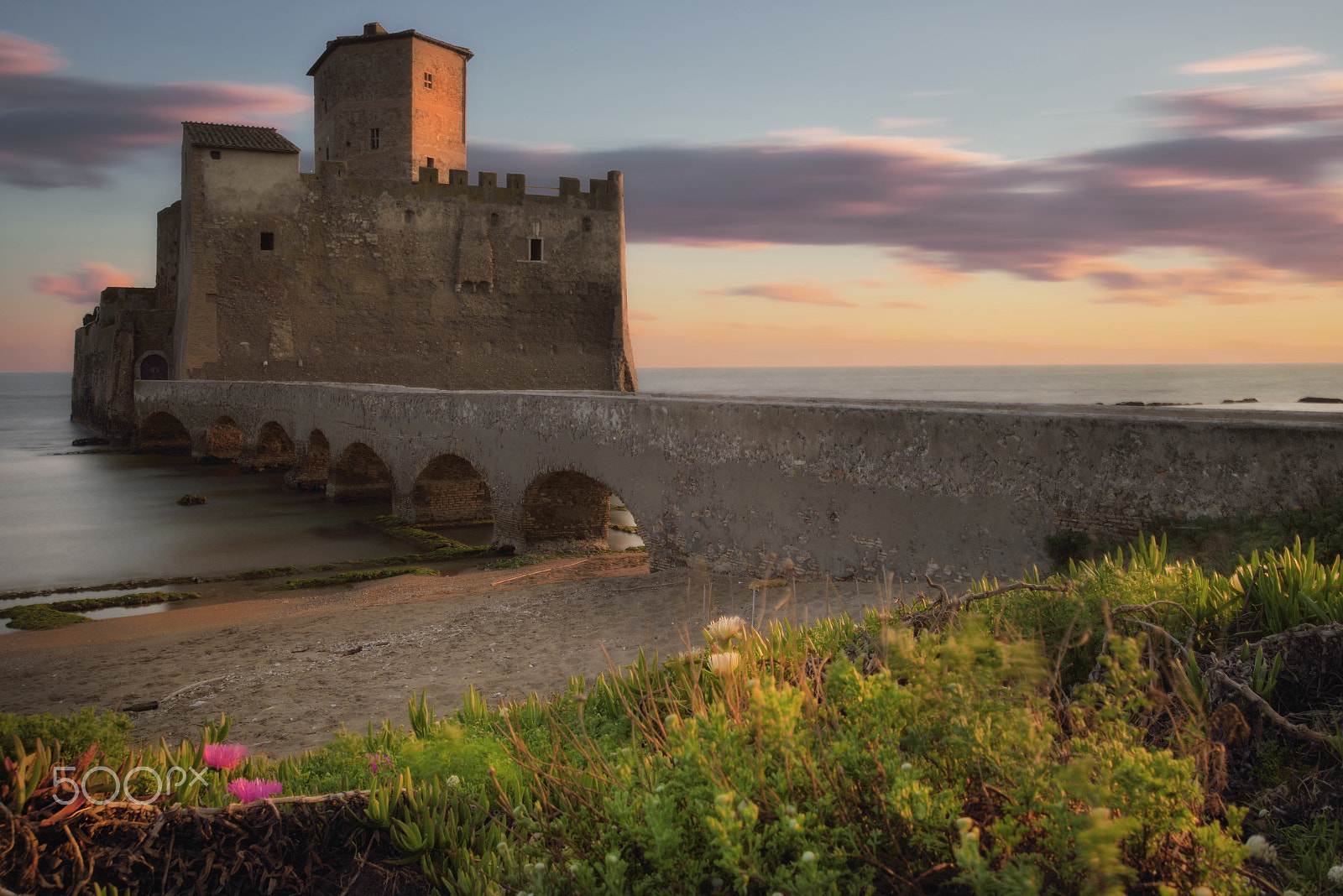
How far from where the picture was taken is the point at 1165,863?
1.86 metres

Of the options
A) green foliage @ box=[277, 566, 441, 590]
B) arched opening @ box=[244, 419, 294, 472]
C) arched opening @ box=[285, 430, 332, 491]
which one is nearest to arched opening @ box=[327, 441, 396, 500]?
arched opening @ box=[285, 430, 332, 491]

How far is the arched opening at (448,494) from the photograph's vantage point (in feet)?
56.4

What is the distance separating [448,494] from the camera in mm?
17516

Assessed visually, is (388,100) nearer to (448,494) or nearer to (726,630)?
(448,494)

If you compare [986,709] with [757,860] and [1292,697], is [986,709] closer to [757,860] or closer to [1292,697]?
[757,860]

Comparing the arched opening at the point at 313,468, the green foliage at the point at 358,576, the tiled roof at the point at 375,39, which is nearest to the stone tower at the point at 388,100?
the tiled roof at the point at 375,39

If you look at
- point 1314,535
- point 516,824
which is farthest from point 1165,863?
point 1314,535

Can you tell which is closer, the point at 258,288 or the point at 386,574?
the point at 386,574

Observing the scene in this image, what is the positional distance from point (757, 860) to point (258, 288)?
33.0 meters

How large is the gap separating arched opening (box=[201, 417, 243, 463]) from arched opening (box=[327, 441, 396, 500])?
9784mm

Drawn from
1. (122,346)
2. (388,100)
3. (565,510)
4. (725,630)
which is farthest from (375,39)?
(725,630)

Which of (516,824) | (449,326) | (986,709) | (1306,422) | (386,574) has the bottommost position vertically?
(386,574)

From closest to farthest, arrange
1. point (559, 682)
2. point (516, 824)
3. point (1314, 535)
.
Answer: point (516, 824), point (1314, 535), point (559, 682)

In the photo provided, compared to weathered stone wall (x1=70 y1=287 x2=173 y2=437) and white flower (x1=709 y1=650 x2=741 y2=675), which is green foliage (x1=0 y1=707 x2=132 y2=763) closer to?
white flower (x1=709 y1=650 x2=741 y2=675)
